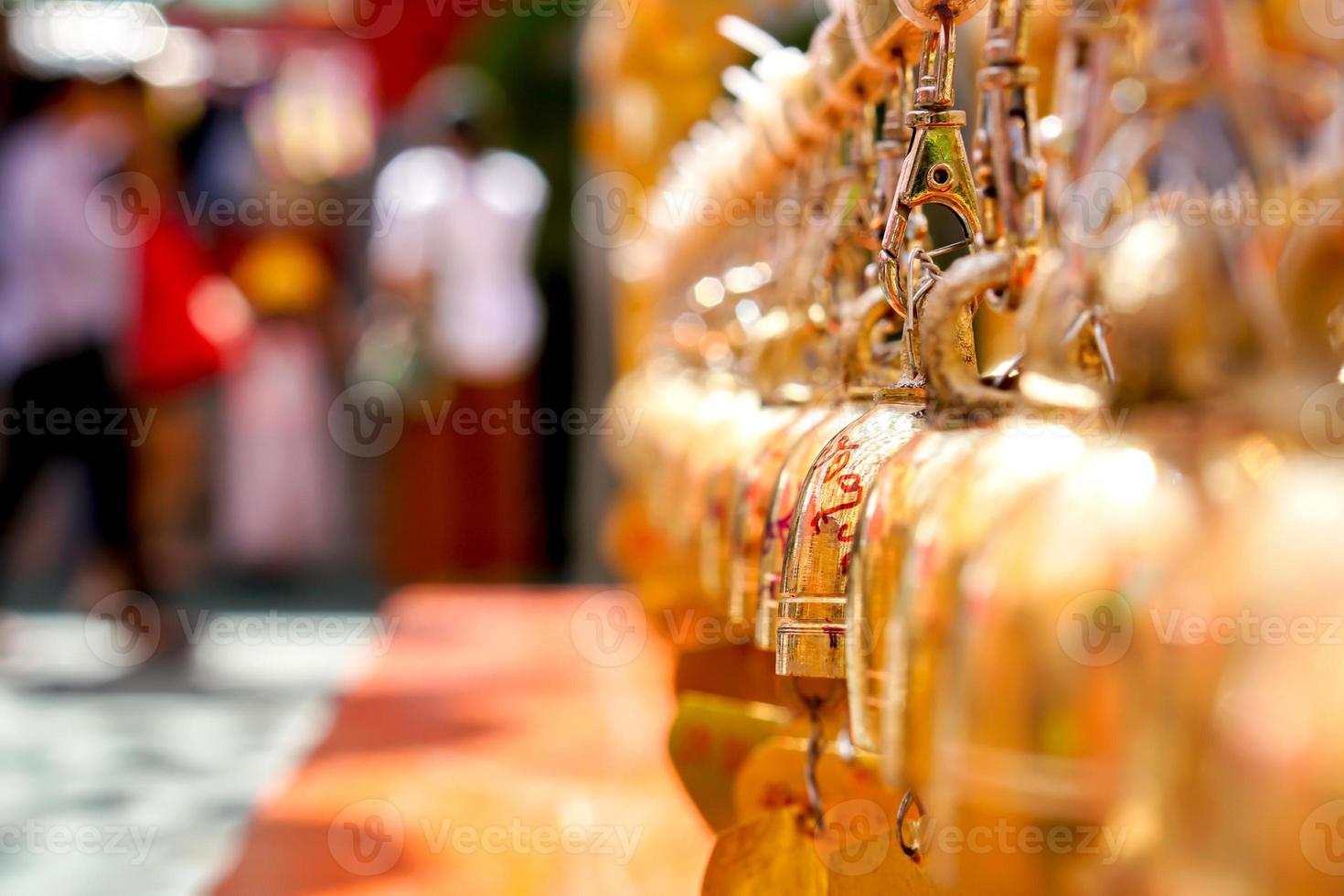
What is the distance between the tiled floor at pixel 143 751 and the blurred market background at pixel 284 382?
0.04ft

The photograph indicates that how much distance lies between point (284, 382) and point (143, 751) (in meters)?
3.62

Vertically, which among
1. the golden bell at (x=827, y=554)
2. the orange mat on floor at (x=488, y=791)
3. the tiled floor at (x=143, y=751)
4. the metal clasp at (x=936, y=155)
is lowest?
the tiled floor at (x=143, y=751)

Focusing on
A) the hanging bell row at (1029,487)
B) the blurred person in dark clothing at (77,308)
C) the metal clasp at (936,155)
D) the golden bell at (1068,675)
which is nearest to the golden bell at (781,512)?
the hanging bell row at (1029,487)

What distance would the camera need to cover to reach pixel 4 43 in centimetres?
619

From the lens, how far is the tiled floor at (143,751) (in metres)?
1.76

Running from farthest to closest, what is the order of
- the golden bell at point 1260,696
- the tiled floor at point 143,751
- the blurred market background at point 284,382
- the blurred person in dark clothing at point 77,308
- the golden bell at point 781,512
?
the blurred person in dark clothing at point 77,308 < the blurred market background at point 284,382 < the tiled floor at point 143,751 < the golden bell at point 781,512 < the golden bell at point 1260,696

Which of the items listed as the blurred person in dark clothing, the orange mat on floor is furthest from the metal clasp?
the blurred person in dark clothing

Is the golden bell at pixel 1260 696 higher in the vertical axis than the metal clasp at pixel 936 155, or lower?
lower

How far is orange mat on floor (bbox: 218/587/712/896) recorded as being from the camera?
4.32 feet

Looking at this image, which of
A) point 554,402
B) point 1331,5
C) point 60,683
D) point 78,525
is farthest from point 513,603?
point 78,525

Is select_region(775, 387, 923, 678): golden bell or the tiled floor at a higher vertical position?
select_region(775, 387, 923, 678): golden bell

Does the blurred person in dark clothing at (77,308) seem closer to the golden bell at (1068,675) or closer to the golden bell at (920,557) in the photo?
the golden bell at (920,557)

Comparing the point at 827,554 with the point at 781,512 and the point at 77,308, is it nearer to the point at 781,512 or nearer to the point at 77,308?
the point at 781,512

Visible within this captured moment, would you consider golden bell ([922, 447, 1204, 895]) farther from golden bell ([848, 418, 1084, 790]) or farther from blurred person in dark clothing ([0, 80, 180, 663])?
blurred person in dark clothing ([0, 80, 180, 663])
